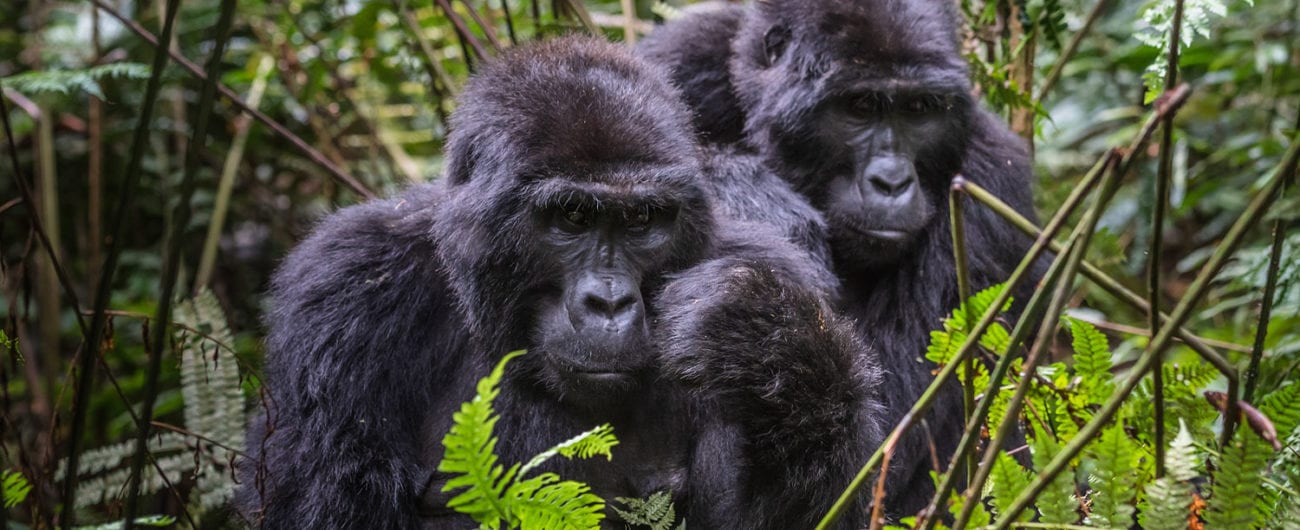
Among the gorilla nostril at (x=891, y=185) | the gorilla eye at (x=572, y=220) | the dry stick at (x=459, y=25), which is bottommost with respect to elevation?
the gorilla nostril at (x=891, y=185)

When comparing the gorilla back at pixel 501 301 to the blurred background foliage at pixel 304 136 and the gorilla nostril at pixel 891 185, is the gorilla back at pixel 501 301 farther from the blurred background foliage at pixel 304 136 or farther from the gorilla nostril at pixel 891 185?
the blurred background foliage at pixel 304 136

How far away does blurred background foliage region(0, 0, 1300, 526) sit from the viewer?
5.14 metres

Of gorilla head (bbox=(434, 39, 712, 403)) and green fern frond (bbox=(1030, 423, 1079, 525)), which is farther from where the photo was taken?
gorilla head (bbox=(434, 39, 712, 403))

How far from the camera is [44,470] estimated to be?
2.89 m

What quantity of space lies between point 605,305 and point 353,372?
84 cm

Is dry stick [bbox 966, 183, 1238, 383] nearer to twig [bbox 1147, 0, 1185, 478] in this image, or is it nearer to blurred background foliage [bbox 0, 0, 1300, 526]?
twig [bbox 1147, 0, 1185, 478]

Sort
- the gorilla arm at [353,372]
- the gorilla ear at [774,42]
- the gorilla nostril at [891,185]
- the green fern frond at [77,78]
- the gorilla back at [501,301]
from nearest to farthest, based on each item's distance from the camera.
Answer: the gorilla back at [501,301]
the gorilla arm at [353,372]
the green fern frond at [77,78]
the gorilla nostril at [891,185]
the gorilla ear at [774,42]

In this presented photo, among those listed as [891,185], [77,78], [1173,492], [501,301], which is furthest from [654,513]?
[77,78]

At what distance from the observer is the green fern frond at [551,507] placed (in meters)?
2.14

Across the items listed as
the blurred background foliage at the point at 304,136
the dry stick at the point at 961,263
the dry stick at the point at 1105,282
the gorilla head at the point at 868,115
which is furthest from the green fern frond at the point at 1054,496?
the blurred background foliage at the point at 304,136

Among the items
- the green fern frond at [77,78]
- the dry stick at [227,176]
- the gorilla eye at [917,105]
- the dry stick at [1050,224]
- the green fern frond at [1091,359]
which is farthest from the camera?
the dry stick at [227,176]

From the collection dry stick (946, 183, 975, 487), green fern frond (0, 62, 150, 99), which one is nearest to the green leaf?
dry stick (946, 183, 975, 487)

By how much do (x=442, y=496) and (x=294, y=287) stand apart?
0.78m

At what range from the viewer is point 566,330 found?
295 cm
